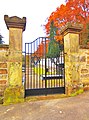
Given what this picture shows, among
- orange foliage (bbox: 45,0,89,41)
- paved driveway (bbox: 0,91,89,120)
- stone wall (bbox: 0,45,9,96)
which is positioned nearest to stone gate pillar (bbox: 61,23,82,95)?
paved driveway (bbox: 0,91,89,120)

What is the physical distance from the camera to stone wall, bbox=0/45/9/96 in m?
4.91

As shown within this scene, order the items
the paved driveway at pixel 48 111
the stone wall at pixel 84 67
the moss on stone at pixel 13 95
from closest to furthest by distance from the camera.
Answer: the paved driveway at pixel 48 111, the moss on stone at pixel 13 95, the stone wall at pixel 84 67

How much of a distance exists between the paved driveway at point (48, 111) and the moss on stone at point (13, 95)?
0.77ft

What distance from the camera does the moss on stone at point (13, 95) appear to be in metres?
4.77

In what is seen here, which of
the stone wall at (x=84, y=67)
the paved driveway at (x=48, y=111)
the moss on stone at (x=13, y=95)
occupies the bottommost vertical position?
the paved driveway at (x=48, y=111)

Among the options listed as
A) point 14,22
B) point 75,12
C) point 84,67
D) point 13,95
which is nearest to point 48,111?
point 13,95

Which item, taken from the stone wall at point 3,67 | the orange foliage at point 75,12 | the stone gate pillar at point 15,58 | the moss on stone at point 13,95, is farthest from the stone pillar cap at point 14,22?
the orange foliage at point 75,12

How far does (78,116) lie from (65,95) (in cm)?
186

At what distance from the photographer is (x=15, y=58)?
4992 millimetres

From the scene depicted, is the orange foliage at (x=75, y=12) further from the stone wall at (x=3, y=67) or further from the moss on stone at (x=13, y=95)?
the moss on stone at (x=13, y=95)

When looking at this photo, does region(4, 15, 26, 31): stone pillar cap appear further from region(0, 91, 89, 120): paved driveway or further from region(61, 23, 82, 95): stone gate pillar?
region(0, 91, 89, 120): paved driveway

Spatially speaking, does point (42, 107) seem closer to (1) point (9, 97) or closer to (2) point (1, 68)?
(1) point (9, 97)

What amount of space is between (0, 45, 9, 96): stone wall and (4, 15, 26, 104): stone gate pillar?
0.38 ft

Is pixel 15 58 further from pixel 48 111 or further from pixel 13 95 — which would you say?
pixel 48 111
